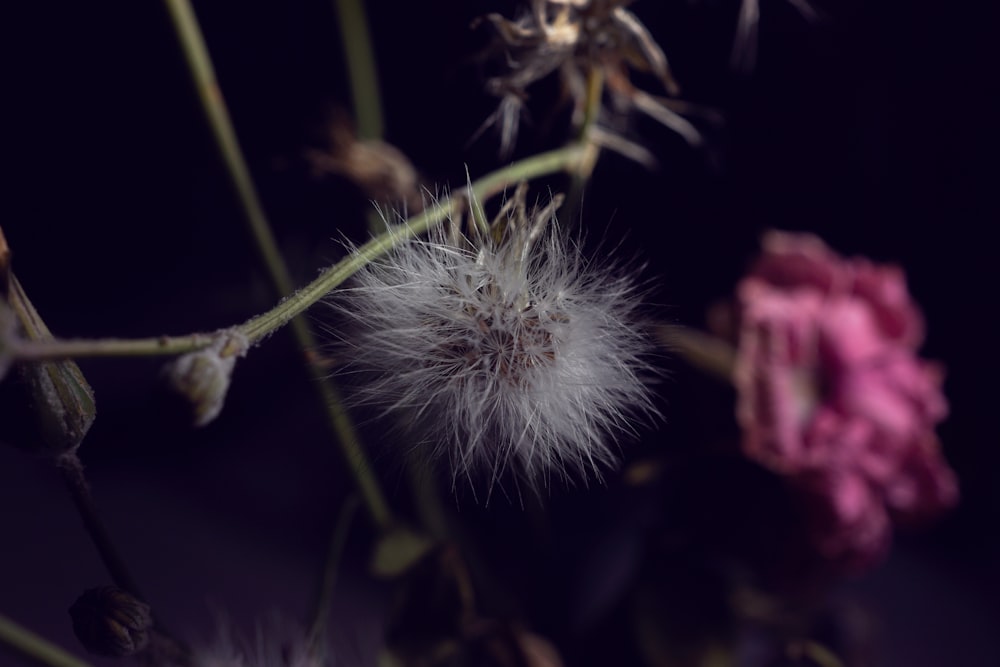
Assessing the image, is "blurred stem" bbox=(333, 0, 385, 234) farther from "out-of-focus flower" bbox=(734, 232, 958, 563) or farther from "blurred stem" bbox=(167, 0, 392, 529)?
"out-of-focus flower" bbox=(734, 232, 958, 563)

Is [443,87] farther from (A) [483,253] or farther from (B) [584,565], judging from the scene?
(B) [584,565]

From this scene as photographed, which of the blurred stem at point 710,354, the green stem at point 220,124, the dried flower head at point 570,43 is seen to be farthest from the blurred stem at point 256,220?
the blurred stem at point 710,354


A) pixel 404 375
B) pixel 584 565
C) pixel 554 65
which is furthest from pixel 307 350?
pixel 584 565

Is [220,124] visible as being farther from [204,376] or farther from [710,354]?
[710,354]

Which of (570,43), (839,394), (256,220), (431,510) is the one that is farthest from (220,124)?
(839,394)

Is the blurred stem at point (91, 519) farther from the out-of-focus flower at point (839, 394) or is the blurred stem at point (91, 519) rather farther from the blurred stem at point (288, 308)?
Result: the out-of-focus flower at point (839, 394)
